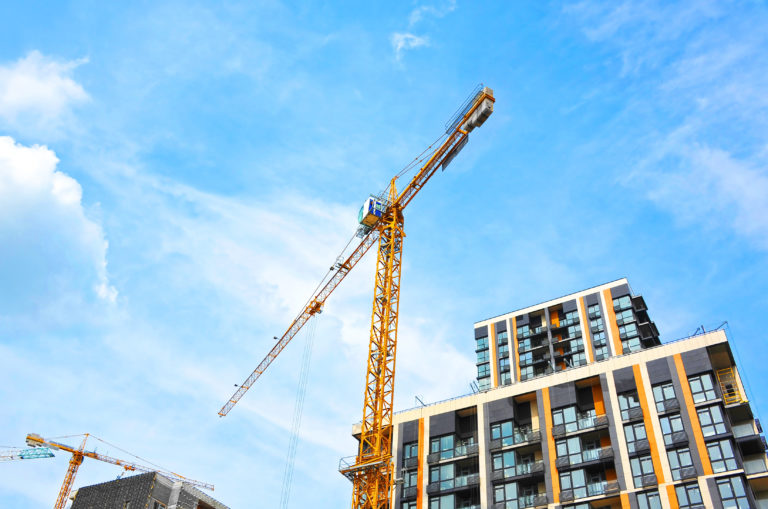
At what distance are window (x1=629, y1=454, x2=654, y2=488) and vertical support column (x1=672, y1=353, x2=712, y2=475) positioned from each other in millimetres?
4579

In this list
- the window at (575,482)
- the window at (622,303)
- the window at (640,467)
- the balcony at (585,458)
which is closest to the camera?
the window at (640,467)

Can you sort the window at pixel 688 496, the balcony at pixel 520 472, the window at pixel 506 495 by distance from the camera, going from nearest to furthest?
the window at pixel 688 496 < the window at pixel 506 495 < the balcony at pixel 520 472

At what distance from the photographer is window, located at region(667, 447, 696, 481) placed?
63.4 metres

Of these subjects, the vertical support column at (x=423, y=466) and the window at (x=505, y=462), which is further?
the vertical support column at (x=423, y=466)

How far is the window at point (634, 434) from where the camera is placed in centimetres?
6788

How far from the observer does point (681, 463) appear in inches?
2530

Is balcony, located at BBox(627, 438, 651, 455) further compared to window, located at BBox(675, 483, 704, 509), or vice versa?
balcony, located at BBox(627, 438, 651, 455)

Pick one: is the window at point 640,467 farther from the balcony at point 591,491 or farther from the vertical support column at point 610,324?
the vertical support column at point 610,324

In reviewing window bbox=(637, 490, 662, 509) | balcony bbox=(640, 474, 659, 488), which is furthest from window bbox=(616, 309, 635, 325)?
window bbox=(637, 490, 662, 509)

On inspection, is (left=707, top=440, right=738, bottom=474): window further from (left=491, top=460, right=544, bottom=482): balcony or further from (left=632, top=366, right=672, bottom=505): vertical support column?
(left=491, top=460, right=544, bottom=482): balcony

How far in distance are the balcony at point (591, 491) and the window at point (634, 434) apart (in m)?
3.77

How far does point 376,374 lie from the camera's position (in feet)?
257

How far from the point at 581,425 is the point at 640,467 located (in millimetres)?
7208

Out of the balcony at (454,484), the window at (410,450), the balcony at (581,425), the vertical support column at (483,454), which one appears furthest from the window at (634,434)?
the window at (410,450)
